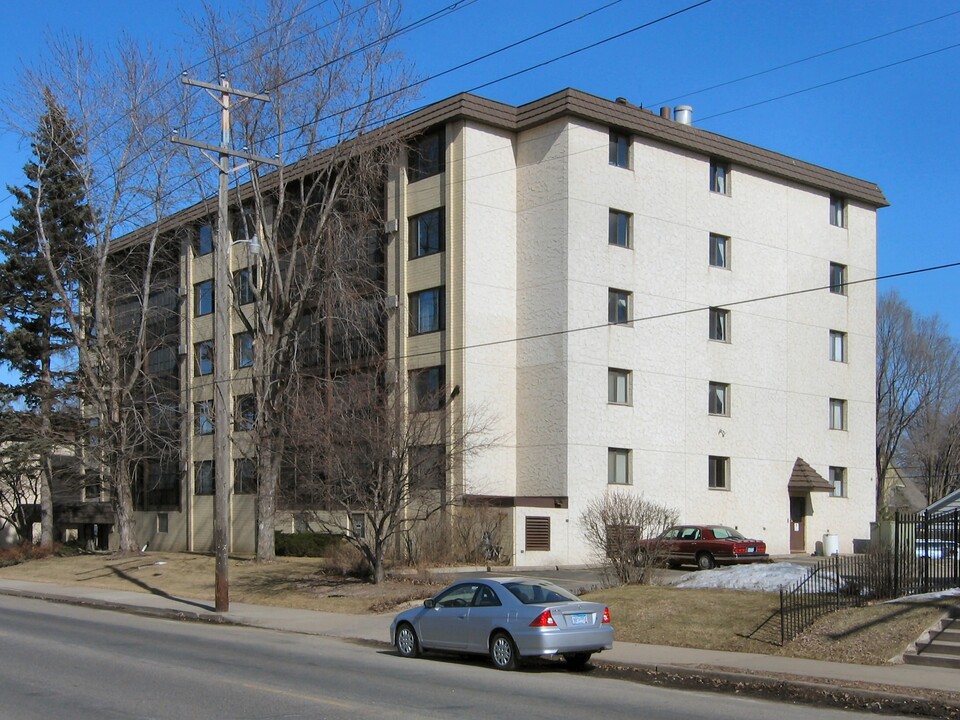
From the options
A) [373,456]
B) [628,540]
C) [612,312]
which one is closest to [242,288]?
[612,312]

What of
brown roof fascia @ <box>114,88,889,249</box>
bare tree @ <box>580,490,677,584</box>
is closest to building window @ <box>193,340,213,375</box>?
brown roof fascia @ <box>114,88,889,249</box>

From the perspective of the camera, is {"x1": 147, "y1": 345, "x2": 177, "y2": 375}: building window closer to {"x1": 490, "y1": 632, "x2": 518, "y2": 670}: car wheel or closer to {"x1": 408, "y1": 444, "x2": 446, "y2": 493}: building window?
{"x1": 408, "y1": 444, "x2": 446, "y2": 493}: building window

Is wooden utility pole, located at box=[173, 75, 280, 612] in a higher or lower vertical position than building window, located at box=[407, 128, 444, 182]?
lower

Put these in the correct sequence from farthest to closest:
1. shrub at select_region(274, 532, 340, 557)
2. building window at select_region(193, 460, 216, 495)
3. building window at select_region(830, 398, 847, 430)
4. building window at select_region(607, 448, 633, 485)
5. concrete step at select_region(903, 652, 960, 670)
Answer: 1. building window at select_region(193, 460, 216, 495)
2. building window at select_region(830, 398, 847, 430)
3. shrub at select_region(274, 532, 340, 557)
4. building window at select_region(607, 448, 633, 485)
5. concrete step at select_region(903, 652, 960, 670)

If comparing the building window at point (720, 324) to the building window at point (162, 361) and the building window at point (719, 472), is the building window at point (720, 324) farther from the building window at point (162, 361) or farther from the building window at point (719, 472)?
the building window at point (162, 361)

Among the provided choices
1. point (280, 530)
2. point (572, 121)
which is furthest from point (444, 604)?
point (280, 530)

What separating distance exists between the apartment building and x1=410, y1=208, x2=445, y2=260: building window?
0.08 meters

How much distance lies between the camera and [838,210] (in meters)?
48.0

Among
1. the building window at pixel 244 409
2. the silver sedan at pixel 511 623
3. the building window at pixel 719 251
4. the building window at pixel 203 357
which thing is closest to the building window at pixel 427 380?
the building window at pixel 244 409

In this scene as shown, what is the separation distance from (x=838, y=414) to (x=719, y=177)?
12267 mm

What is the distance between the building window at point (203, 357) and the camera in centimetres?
5150

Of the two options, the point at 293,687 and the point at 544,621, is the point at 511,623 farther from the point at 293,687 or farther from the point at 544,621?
the point at 293,687

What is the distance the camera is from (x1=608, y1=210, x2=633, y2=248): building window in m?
39.7

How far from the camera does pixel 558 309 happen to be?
38.0 metres
